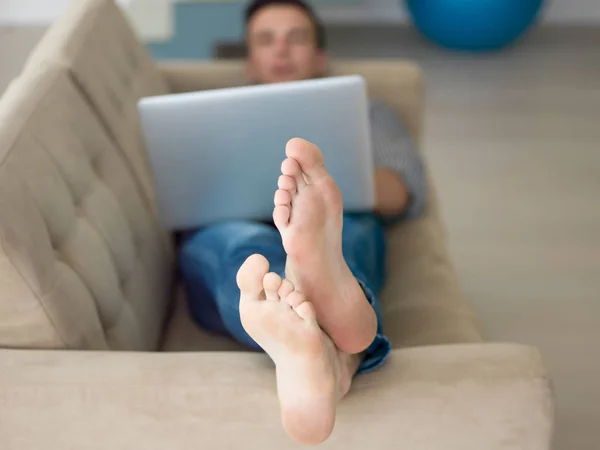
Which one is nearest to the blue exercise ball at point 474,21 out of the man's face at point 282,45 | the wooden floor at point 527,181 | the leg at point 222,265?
the wooden floor at point 527,181

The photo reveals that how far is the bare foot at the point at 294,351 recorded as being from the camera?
2.56 feet

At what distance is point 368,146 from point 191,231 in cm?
42

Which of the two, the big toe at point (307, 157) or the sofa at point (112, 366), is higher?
the big toe at point (307, 157)

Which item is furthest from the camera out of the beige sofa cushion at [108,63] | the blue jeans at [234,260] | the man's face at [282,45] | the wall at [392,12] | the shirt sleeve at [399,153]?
the wall at [392,12]

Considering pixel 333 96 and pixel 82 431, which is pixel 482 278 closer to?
pixel 333 96

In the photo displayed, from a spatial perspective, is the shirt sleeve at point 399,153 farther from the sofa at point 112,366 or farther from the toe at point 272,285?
the toe at point 272,285

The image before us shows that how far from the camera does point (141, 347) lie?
3.87 feet

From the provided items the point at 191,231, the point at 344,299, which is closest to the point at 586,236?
the point at 191,231

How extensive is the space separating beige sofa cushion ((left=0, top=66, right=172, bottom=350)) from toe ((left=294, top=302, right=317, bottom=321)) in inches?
14.1

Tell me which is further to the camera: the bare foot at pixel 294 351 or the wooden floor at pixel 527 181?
the wooden floor at pixel 527 181

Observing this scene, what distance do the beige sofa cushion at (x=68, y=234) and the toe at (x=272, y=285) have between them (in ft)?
1.04

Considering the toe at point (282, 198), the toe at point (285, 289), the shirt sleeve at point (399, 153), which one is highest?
the toe at point (282, 198)

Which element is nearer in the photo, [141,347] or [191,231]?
[141,347]

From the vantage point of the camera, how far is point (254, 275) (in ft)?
2.71
